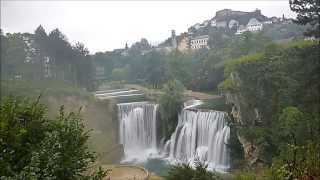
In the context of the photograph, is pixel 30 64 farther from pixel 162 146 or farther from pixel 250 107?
pixel 250 107

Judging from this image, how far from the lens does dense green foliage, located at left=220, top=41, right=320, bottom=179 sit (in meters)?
18.7

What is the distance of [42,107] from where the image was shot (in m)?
7.64

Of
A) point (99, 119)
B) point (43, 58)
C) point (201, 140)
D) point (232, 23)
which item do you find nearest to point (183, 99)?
point (201, 140)

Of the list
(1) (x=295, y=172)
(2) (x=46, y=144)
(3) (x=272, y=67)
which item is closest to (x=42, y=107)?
(2) (x=46, y=144)

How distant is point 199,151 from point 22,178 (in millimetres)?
21367

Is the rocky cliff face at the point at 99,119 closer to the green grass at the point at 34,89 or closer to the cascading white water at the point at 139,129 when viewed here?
the green grass at the point at 34,89

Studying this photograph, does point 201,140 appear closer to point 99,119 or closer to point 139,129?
point 139,129

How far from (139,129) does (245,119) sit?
38.1ft

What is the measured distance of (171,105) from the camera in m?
29.9

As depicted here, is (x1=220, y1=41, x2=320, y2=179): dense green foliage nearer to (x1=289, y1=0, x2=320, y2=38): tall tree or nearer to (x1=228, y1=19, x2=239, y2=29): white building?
(x1=289, y1=0, x2=320, y2=38): tall tree

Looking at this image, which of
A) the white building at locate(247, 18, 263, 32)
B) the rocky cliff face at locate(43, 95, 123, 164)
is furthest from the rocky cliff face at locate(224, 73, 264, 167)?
the white building at locate(247, 18, 263, 32)

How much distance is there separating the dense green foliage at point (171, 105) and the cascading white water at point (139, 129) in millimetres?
1683

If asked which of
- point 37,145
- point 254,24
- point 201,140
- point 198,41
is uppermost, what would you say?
point 254,24

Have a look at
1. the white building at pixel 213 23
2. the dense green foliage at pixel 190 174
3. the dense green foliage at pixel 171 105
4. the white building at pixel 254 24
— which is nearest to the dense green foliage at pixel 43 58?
the dense green foliage at pixel 171 105
